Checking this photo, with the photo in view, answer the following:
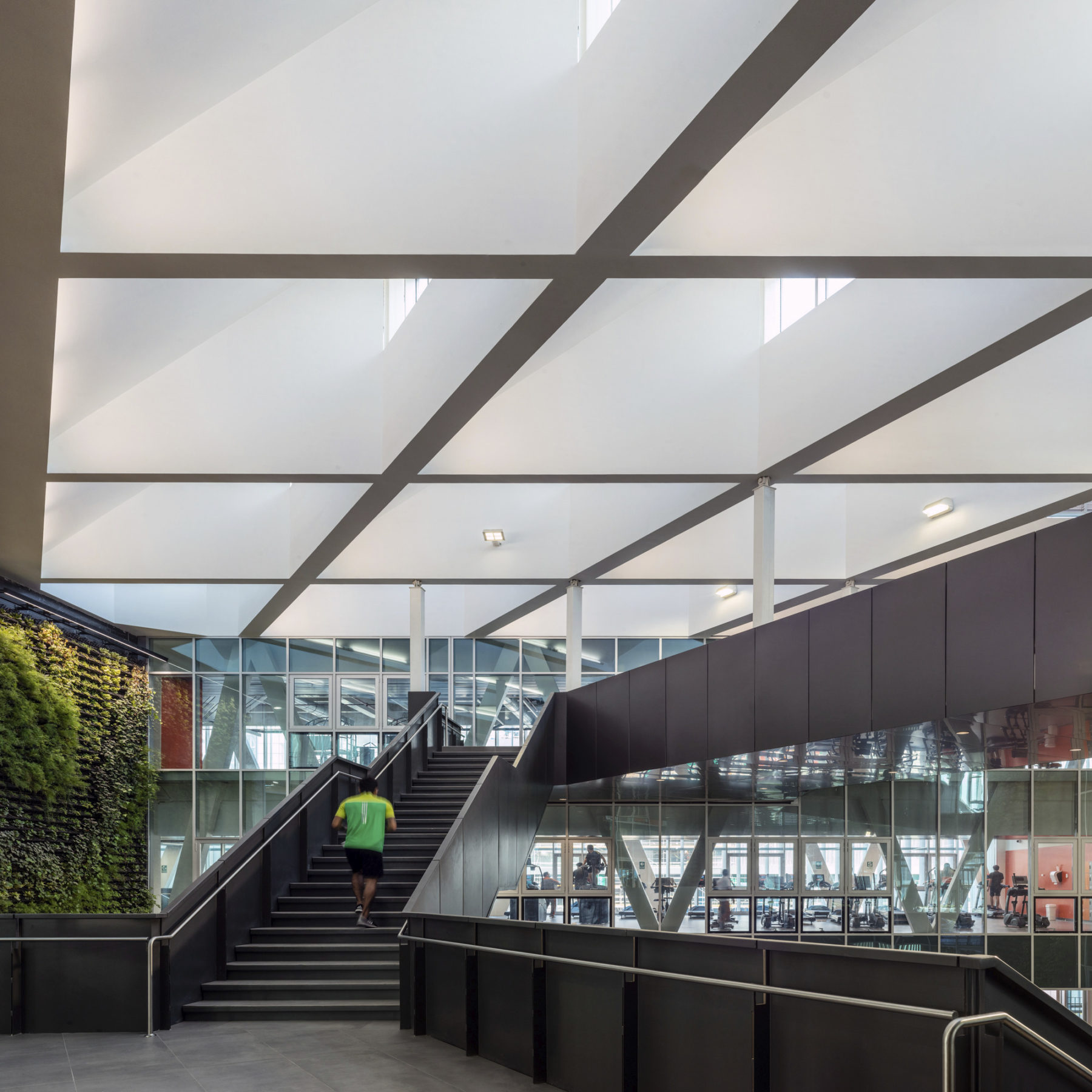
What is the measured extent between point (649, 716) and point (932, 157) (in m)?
11.4

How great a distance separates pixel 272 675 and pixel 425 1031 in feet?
68.1

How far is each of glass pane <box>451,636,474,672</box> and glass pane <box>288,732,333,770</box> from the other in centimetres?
384

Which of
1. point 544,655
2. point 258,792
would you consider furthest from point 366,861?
point 544,655

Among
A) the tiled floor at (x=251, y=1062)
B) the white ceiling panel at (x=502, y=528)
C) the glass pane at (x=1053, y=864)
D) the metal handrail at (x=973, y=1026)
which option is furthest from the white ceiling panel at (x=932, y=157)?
the glass pane at (x=1053, y=864)

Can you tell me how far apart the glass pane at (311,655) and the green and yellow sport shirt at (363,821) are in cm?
1722

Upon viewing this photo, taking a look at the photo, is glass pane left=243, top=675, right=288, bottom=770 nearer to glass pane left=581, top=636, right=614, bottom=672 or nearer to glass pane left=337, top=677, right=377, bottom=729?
glass pane left=337, top=677, right=377, bottom=729

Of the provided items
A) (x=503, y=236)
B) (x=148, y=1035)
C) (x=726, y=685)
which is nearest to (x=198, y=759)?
(x=726, y=685)

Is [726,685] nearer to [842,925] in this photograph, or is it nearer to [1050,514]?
[1050,514]

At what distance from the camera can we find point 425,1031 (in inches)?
390

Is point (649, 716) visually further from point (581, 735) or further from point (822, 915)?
point (822, 915)

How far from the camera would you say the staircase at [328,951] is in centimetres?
1121

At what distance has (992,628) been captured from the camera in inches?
428

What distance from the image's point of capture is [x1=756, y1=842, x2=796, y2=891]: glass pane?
2642 cm

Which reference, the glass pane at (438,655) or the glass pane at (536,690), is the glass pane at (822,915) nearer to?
the glass pane at (536,690)
